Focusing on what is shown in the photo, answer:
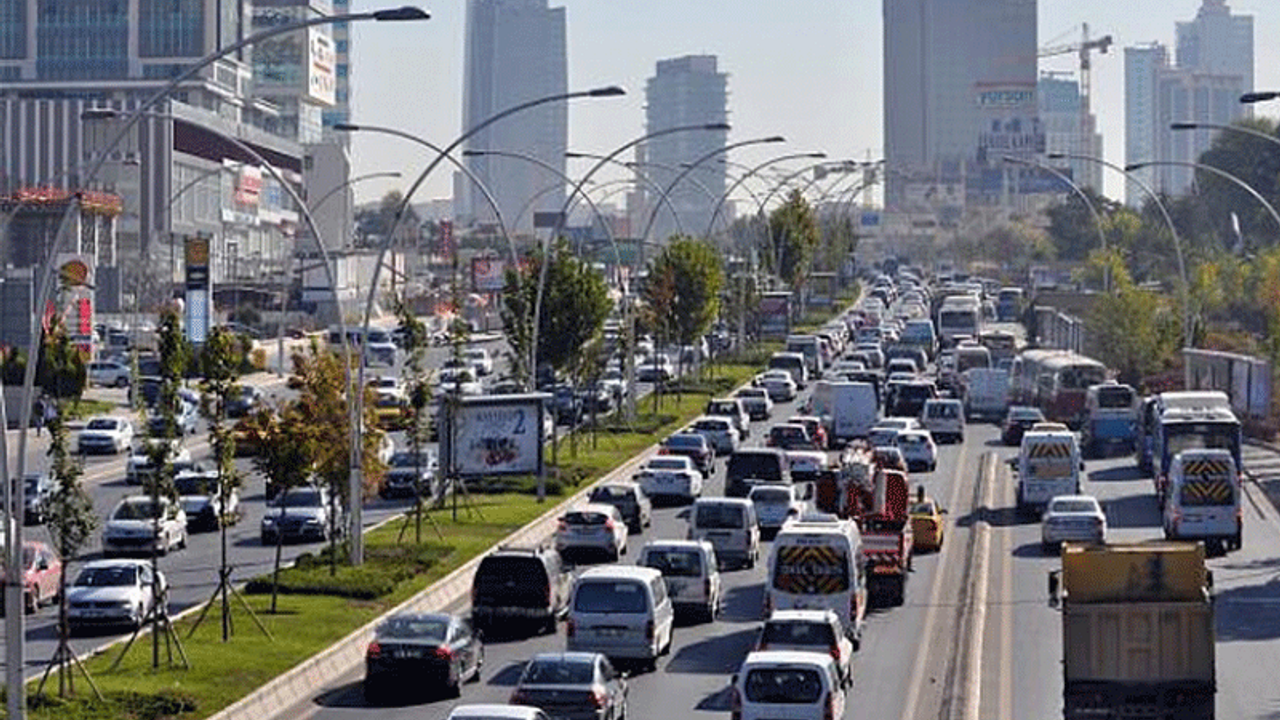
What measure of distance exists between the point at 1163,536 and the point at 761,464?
10.5 metres

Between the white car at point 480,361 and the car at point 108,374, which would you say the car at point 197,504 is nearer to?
the white car at point 480,361

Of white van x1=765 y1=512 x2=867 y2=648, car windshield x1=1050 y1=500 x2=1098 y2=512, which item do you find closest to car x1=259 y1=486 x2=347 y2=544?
car windshield x1=1050 y1=500 x2=1098 y2=512

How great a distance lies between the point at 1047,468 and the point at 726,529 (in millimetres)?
13378

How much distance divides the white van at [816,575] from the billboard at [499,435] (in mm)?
22021

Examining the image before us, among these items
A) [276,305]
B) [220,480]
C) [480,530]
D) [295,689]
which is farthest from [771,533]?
[276,305]

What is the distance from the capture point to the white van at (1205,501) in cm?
5728

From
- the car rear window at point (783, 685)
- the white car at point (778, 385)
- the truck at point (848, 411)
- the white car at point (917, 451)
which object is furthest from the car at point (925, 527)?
the white car at point (778, 385)

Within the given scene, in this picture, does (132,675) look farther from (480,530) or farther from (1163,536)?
(1163,536)

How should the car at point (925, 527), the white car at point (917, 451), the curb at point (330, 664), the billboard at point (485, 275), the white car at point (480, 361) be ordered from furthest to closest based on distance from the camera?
the billboard at point (485, 275)
the white car at point (480, 361)
the white car at point (917, 451)
the car at point (925, 527)
the curb at point (330, 664)

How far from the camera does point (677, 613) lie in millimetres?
46562

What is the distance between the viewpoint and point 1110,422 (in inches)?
3327

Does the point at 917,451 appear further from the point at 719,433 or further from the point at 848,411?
the point at 848,411

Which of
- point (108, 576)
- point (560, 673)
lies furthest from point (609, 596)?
point (108, 576)

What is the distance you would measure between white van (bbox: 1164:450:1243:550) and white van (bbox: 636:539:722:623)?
14052mm
